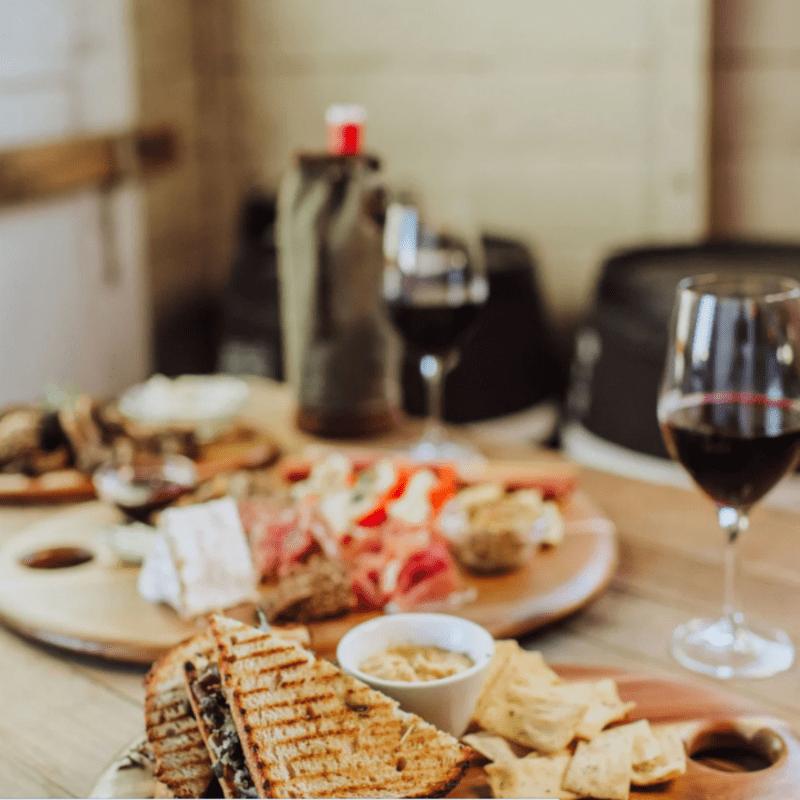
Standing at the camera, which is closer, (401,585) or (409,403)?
(401,585)

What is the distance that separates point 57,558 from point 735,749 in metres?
0.78

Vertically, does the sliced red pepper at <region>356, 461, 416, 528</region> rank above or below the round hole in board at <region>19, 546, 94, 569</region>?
above

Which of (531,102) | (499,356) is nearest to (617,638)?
(499,356)

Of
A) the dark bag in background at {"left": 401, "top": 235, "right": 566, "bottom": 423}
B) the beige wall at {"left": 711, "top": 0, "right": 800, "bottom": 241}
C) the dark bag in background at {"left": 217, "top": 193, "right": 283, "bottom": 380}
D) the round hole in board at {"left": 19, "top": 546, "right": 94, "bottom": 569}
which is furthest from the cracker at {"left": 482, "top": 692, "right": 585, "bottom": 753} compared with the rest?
the beige wall at {"left": 711, "top": 0, "right": 800, "bottom": 241}

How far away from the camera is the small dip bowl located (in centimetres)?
83

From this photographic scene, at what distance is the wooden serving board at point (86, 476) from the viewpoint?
151cm

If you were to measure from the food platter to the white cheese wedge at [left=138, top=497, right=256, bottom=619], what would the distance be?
23 centimetres

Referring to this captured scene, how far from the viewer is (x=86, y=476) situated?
5.07 ft

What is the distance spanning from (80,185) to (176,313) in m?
0.79

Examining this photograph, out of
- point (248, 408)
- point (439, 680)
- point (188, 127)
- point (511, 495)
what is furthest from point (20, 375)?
point (439, 680)

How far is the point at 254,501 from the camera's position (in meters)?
1.29

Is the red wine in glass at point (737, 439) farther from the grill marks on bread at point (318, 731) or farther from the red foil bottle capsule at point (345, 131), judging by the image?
the red foil bottle capsule at point (345, 131)

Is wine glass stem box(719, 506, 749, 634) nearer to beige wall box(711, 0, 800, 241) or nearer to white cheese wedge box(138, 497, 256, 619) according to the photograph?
white cheese wedge box(138, 497, 256, 619)

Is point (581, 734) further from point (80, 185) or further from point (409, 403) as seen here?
point (80, 185)
